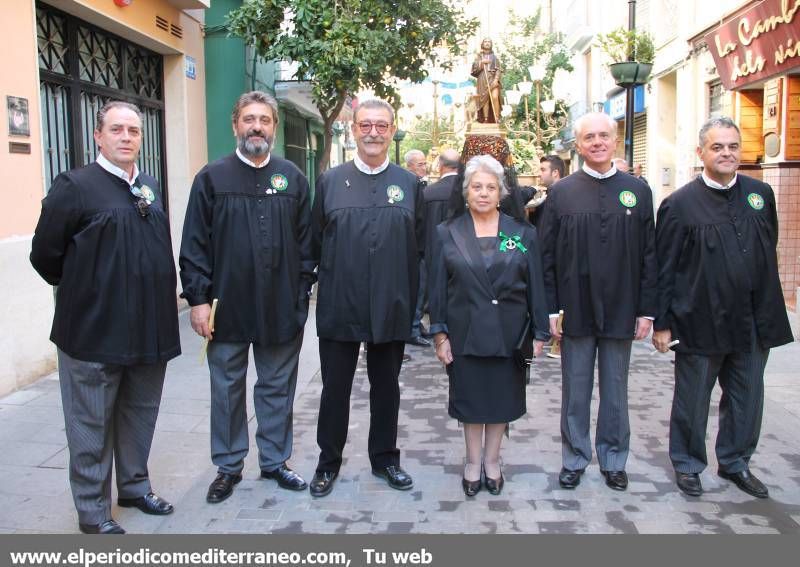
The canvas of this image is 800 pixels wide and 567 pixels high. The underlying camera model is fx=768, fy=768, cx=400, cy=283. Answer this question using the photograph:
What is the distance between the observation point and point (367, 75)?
1009cm

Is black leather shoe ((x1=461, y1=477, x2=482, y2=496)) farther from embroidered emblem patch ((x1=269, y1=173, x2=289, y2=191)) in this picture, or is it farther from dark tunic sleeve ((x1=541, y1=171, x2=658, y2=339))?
embroidered emblem patch ((x1=269, y1=173, x2=289, y2=191))

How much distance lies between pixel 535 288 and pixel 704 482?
4.91 ft

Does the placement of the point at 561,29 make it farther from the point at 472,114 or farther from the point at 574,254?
the point at 574,254

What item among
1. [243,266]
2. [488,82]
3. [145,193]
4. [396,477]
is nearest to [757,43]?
[488,82]

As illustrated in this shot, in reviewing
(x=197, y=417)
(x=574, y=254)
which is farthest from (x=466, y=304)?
(x=197, y=417)

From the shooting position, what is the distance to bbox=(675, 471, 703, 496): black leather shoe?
4.11m

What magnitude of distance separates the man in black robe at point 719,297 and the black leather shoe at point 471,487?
1103 millimetres

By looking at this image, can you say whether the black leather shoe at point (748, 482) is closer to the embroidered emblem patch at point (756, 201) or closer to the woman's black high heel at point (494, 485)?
the woman's black high heel at point (494, 485)

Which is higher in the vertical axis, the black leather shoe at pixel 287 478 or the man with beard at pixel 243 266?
the man with beard at pixel 243 266

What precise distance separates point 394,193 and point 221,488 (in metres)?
1.81

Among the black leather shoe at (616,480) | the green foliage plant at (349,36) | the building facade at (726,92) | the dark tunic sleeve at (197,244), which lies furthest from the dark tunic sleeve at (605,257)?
the green foliage plant at (349,36)

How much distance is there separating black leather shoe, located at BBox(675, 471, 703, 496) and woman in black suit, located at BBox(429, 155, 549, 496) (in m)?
0.97

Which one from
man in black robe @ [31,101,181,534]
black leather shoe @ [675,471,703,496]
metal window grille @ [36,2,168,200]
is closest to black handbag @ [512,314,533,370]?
black leather shoe @ [675,471,703,496]

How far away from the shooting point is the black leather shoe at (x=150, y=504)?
387 cm
